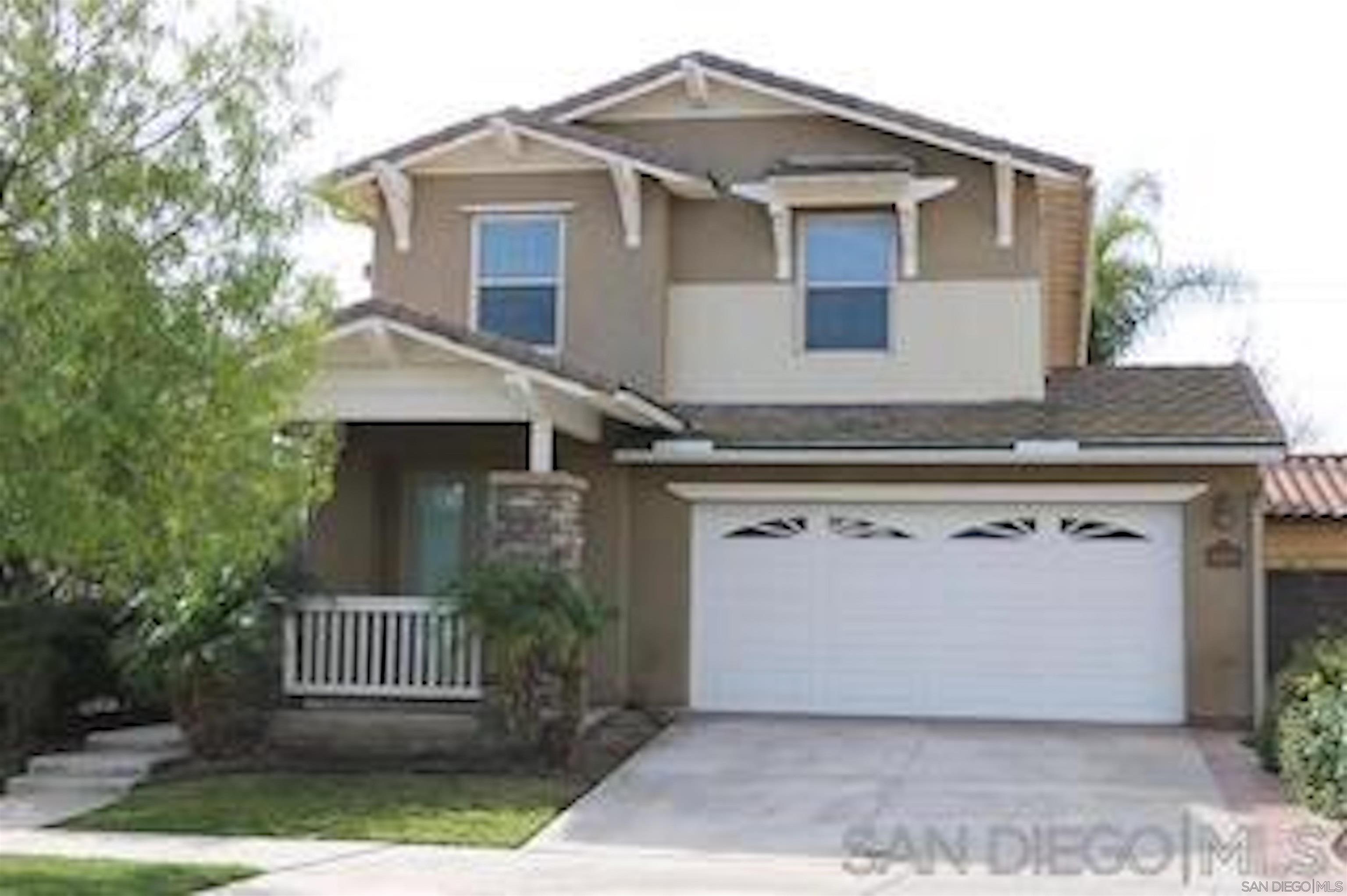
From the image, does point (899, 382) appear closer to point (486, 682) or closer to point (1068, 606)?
point (1068, 606)

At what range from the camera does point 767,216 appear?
21.9 m

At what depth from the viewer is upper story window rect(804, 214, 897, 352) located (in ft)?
71.0

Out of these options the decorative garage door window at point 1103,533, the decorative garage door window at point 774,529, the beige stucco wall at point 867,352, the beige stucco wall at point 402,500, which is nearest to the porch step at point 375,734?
the beige stucco wall at point 402,500

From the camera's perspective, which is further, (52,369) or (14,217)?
(14,217)

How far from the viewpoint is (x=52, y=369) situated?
33.8 ft

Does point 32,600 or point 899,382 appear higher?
point 899,382

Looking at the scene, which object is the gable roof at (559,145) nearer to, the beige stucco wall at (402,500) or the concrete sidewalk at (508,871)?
the beige stucco wall at (402,500)

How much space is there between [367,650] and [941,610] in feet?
19.1

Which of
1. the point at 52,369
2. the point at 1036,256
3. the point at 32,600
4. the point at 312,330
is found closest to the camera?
the point at 52,369

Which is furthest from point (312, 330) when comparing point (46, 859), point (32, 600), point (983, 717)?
point (983, 717)

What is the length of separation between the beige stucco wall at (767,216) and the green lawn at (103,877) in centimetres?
1028

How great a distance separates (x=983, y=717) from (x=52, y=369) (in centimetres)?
1228

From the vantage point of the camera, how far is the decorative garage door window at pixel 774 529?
21062mm

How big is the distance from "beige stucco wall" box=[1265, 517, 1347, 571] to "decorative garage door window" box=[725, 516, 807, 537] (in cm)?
653
